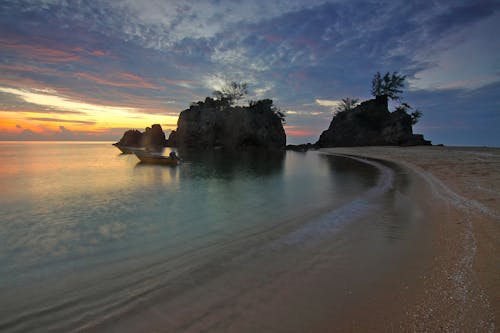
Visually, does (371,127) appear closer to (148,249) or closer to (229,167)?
(229,167)

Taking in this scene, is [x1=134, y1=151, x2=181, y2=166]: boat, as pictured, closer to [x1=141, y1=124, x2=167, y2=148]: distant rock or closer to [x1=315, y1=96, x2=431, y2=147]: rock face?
[x1=315, y1=96, x2=431, y2=147]: rock face

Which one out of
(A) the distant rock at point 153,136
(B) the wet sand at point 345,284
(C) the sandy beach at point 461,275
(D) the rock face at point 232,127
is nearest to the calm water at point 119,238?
(B) the wet sand at point 345,284

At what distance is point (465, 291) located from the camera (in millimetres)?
3910

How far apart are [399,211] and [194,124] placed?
81415 millimetres

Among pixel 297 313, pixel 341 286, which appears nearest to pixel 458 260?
pixel 341 286

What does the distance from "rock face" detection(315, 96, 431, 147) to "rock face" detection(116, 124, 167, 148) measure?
64.9 meters

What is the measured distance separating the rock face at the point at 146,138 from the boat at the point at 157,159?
6886 cm

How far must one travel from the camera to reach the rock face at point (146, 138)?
3942 inches

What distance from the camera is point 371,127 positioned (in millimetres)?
76312

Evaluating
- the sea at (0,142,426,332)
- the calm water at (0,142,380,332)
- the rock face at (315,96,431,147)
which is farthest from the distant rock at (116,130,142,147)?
the sea at (0,142,426,332)

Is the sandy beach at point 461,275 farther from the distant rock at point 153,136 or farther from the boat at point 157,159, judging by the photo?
the distant rock at point 153,136

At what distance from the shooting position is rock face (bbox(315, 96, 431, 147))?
231 ft

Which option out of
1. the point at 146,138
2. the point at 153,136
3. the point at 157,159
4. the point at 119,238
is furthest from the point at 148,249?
the point at 153,136

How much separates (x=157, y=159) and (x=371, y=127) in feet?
211
